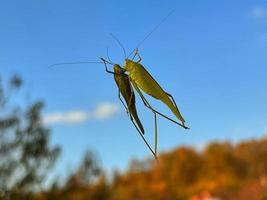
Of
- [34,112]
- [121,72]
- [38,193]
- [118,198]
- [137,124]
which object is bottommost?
[137,124]

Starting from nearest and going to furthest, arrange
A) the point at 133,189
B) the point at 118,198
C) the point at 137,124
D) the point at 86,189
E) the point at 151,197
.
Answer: the point at 137,124 → the point at 86,189 → the point at 118,198 → the point at 151,197 → the point at 133,189

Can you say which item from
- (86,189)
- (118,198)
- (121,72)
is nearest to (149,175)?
(118,198)

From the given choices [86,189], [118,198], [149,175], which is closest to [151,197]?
[118,198]

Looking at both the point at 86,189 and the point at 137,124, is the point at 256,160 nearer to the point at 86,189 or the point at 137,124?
the point at 86,189

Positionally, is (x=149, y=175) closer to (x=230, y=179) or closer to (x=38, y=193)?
(x=230, y=179)

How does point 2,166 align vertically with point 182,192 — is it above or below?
below

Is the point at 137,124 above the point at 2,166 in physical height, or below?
below

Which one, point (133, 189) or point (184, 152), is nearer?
point (133, 189)

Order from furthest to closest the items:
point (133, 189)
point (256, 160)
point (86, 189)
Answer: point (256, 160), point (133, 189), point (86, 189)

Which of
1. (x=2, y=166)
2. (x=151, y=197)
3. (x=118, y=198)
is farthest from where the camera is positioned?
(x=151, y=197)
